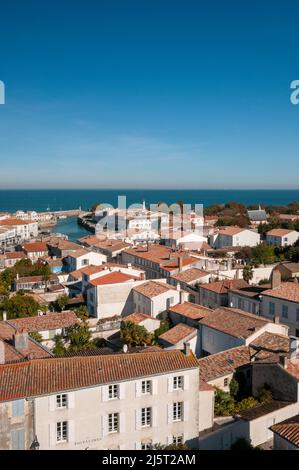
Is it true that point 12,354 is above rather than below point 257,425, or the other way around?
above

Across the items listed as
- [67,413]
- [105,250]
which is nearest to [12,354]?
[67,413]

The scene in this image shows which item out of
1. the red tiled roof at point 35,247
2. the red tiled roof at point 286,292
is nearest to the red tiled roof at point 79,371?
the red tiled roof at point 286,292

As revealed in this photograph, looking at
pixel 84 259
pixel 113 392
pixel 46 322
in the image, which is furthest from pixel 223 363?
pixel 84 259

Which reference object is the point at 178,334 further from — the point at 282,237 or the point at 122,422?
the point at 282,237

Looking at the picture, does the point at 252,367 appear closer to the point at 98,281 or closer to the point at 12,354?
the point at 12,354

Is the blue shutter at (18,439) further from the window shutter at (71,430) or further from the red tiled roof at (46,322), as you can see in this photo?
the red tiled roof at (46,322)

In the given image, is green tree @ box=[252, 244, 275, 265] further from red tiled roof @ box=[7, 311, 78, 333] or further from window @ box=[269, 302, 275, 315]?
red tiled roof @ box=[7, 311, 78, 333]
